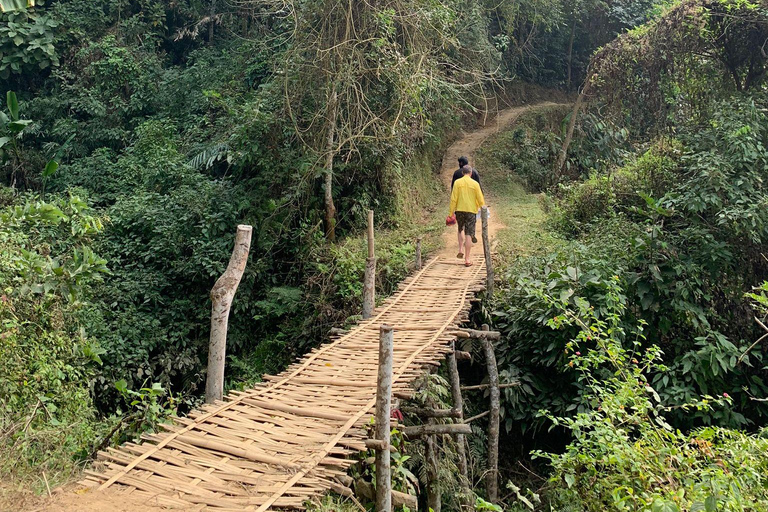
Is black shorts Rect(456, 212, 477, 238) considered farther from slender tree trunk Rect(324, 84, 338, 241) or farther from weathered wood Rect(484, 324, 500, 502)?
slender tree trunk Rect(324, 84, 338, 241)

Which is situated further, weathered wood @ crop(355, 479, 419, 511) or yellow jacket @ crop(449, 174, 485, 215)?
yellow jacket @ crop(449, 174, 485, 215)

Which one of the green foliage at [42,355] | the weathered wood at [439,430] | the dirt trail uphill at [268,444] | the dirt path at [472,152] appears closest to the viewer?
the dirt trail uphill at [268,444]

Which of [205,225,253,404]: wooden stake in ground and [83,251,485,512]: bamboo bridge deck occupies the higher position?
[205,225,253,404]: wooden stake in ground

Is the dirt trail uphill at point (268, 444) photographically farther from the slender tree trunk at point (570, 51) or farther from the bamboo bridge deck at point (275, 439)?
the slender tree trunk at point (570, 51)

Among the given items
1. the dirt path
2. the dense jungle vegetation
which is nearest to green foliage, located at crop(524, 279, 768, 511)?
the dense jungle vegetation

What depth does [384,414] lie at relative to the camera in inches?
148

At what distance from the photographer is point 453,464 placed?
5.80m

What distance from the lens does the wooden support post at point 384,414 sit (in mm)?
3725

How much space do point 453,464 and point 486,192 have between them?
838 cm

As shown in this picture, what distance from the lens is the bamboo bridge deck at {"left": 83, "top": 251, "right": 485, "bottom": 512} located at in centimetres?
318

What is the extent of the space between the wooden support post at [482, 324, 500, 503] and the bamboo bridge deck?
3.17 feet

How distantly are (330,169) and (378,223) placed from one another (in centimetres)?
159

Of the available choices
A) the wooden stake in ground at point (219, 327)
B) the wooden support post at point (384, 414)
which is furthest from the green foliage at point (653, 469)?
the wooden stake in ground at point (219, 327)

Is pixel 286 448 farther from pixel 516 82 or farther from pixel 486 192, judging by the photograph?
pixel 516 82
